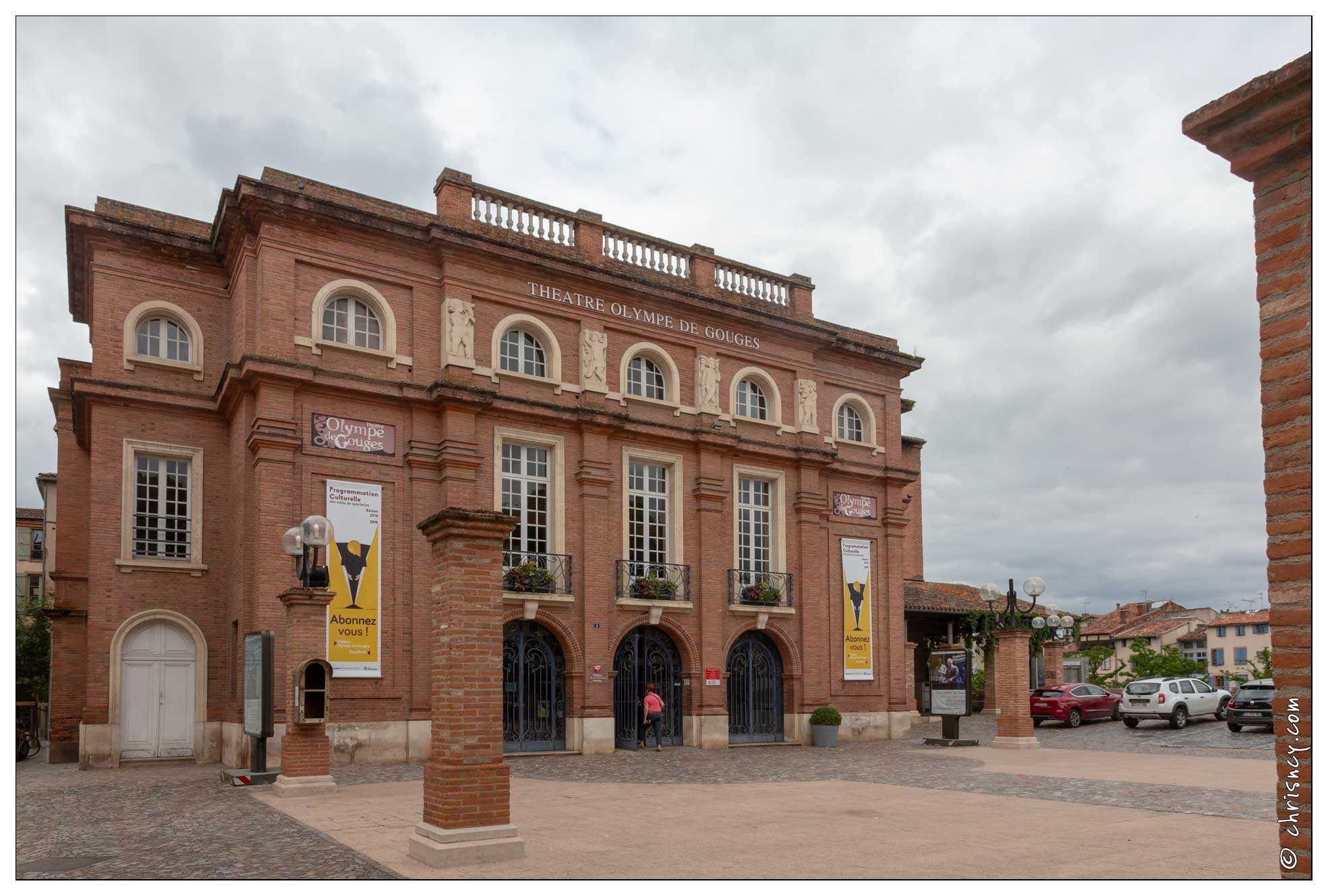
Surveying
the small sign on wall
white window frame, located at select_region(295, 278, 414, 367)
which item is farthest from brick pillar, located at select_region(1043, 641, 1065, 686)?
white window frame, located at select_region(295, 278, 414, 367)

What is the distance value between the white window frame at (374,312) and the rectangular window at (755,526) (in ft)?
29.1

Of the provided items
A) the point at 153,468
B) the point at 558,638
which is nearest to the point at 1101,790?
the point at 558,638

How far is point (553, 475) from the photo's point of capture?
77.8 feet

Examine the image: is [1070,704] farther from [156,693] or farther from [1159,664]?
[1159,664]

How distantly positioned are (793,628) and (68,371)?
1873 centimetres

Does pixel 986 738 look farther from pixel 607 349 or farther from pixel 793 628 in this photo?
pixel 607 349

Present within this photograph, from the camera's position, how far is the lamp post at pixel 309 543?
15.2 meters

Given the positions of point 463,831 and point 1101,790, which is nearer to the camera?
point 463,831

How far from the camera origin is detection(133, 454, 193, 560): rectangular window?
21406mm

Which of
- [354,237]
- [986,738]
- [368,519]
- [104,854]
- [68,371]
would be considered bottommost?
[986,738]

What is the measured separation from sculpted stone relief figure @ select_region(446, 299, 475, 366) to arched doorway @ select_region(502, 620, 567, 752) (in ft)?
18.3

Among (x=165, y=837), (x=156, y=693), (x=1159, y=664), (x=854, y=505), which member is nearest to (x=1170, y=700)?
(x=854, y=505)

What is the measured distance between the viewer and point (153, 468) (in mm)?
21766
